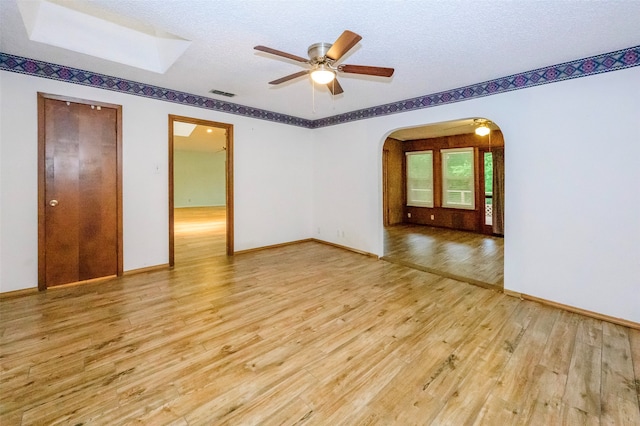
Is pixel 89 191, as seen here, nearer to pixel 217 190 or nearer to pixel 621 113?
pixel 621 113

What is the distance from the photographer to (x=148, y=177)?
4047 mm

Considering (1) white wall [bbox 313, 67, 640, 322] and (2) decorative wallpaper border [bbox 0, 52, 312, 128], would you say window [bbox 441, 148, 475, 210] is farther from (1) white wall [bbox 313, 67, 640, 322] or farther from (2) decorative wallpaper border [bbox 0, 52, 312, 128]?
(2) decorative wallpaper border [bbox 0, 52, 312, 128]

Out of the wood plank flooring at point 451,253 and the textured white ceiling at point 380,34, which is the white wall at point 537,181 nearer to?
the textured white ceiling at point 380,34

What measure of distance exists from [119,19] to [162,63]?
1.84ft

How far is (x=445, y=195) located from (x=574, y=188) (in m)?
4.96

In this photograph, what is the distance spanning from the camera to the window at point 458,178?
→ 7.24 meters

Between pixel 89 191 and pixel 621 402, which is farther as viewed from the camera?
pixel 89 191

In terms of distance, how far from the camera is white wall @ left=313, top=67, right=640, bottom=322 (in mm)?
2637

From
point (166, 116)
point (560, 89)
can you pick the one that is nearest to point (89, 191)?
point (166, 116)

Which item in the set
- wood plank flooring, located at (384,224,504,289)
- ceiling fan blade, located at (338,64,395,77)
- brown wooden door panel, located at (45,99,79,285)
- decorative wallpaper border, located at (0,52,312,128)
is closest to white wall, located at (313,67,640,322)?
wood plank flooring, located at (384,224,504,289)

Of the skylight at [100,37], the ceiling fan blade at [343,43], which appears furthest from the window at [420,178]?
the skylight at [100,37]

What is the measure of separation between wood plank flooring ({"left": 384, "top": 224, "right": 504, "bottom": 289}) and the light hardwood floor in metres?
0.58

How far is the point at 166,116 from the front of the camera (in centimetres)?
416

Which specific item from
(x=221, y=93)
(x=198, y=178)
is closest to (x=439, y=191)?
(x=221, y=93)
